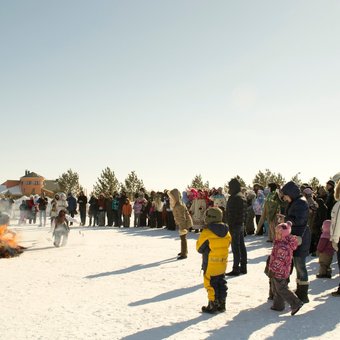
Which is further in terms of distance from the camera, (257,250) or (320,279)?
(257,250)

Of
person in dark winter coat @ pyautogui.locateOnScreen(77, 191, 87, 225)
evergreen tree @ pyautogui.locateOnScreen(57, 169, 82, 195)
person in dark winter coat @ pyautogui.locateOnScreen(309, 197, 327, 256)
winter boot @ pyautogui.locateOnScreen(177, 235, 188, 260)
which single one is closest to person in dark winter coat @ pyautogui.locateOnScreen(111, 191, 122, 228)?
person in dark winter coat @ pyautogui.locateOnScreen(77, 191, 87, 225)

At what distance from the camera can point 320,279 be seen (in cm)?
812

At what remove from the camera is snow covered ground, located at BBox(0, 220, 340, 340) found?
5.05m

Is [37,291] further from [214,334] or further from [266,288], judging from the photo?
[266,288]

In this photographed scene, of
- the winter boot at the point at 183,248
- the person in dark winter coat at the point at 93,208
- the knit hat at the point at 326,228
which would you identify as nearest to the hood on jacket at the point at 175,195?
the winter boot at the point at 183,248

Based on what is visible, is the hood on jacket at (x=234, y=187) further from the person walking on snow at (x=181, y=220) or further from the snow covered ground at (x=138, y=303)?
the person walking on snow at (x=181, y=220)

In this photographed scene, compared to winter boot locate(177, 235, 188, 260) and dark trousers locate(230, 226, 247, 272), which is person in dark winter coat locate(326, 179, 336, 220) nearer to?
dark trousers locate(230, 226, 247, 272)

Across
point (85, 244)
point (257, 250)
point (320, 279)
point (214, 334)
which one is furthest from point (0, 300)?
point (257, 250)

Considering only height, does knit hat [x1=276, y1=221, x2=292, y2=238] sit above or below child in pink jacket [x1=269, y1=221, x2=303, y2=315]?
above

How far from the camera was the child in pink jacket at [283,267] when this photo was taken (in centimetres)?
564

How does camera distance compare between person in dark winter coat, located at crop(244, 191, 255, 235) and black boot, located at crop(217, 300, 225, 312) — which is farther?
person in dark winter coat, located at crop(244, 191, 255, 235)

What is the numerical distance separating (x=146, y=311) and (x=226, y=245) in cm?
159

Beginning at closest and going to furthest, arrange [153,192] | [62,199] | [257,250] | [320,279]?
[320,279], [257,250], [62,199], [153,192]

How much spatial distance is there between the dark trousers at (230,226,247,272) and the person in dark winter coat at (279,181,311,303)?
2117 mm
